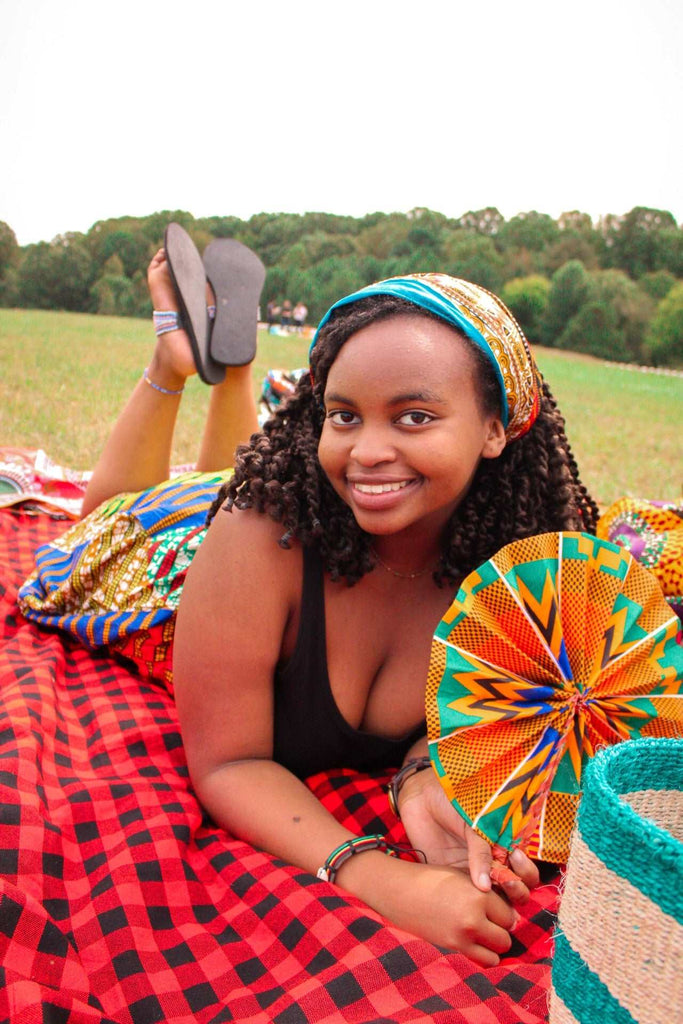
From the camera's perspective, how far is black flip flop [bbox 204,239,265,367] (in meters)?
2.98

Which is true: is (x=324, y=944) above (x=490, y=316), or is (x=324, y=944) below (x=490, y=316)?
below

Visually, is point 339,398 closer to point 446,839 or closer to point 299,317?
point 446,839

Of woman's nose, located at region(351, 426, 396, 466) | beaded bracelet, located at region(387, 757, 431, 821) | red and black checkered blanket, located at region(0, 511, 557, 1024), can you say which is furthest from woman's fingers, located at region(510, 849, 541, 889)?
woman's nose, located at region(351, 426, 396, 466)

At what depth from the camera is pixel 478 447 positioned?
1.54 m

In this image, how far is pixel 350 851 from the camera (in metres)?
1.43

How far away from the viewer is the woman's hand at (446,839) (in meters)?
1.27

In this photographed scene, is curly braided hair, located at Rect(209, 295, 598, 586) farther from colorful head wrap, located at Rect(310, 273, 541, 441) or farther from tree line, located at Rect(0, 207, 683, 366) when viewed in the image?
tree line, located at Rect(0, 207, 683, 366)

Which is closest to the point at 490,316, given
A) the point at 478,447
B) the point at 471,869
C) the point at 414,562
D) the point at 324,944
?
the point at 478,447

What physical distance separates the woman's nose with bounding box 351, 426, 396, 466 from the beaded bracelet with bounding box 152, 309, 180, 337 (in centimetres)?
168

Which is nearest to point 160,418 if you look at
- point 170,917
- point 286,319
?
point 170,917

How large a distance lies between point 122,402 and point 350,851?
23.2ft

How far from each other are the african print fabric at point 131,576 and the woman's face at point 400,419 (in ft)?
2.89

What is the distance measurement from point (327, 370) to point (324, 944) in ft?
3.17

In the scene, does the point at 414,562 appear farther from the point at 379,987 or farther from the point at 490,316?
the point at 379,987
